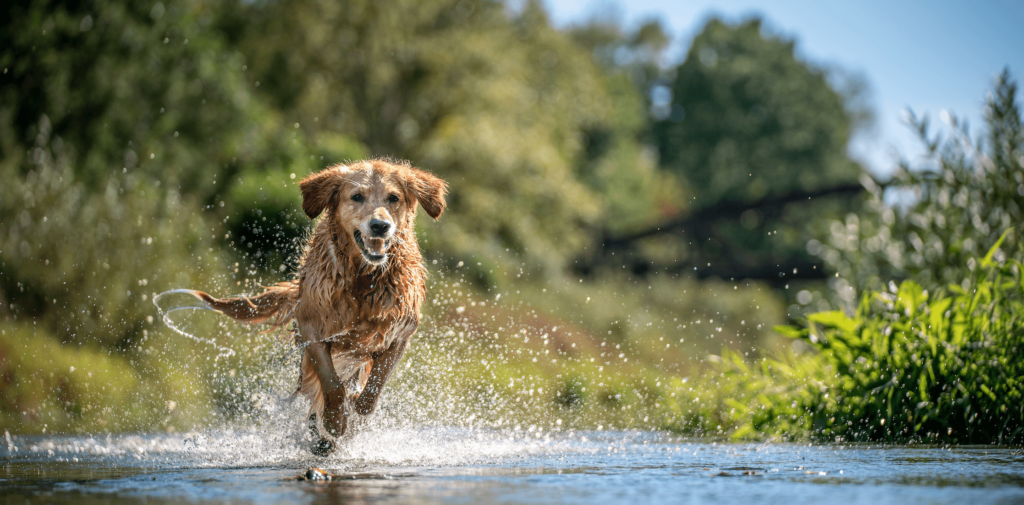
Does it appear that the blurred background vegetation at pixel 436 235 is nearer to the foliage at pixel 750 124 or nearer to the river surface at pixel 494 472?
the river surface at pixel 494 472

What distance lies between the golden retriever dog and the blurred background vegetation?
37.6 inches

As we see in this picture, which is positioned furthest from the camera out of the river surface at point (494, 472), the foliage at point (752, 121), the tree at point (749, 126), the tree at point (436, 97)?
the foliage at point (752, 121)

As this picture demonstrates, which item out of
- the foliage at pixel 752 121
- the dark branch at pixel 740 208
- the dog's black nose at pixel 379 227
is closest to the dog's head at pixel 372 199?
the dog's black nose at pixel 379 227

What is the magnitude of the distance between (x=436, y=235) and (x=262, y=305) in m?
15.1

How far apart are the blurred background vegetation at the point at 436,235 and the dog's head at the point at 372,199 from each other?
3.47 feet

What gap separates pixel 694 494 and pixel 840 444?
3.31m

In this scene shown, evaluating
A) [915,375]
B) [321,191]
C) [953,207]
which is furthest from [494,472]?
[953,207]

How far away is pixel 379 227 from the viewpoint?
5.34 m

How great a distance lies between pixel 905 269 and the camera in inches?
418

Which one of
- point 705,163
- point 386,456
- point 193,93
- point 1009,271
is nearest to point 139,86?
point 193,93

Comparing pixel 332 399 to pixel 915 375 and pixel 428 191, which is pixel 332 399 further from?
Result: pixel 915 375

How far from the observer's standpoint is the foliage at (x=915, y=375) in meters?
6.68

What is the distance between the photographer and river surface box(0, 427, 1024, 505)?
3725mm

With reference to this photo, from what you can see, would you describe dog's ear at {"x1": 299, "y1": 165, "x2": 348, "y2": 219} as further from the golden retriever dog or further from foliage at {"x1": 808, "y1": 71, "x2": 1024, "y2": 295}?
foliage at {"x1": 808, "y1": 71, "x2": 1024, "y2": 295}
